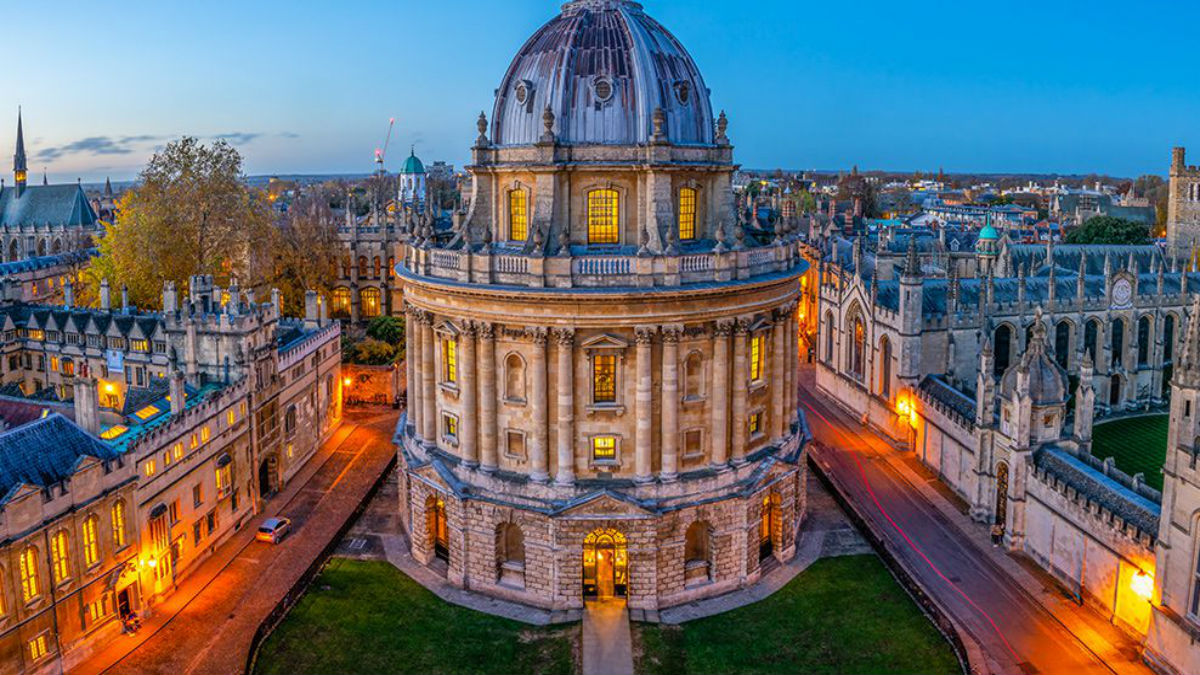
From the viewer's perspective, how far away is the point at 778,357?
45.7 meters

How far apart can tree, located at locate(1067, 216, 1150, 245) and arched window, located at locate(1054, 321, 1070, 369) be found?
52831 millimetres

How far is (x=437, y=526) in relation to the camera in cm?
4703

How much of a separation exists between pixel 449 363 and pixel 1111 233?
103864 mm

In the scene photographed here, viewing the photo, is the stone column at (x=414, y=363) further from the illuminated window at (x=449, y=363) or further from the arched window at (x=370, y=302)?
the arched window at (x=370, y=302)

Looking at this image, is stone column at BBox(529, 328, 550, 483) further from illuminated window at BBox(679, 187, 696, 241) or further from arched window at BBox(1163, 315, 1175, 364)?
arched window at BBox(1163, 315, 1175, 364)

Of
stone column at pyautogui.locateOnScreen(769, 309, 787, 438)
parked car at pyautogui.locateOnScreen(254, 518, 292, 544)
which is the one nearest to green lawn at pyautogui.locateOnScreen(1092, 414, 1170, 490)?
stone column at pyautogui.locateOnScreen(769, 309, 787, 438)

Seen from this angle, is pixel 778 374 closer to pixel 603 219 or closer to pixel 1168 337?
pixel 603 219

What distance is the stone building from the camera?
35531 millimetres

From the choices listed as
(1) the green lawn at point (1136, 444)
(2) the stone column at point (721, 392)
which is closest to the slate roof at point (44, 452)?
(2) the stone column at point (721, 392)

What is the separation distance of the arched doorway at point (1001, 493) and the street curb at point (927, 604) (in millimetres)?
6390

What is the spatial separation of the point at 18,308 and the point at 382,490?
36.6 m

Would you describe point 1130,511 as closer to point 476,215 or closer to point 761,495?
point 761,495

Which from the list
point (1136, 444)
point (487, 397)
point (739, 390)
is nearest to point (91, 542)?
point (487, 397)

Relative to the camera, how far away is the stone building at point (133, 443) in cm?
3553
